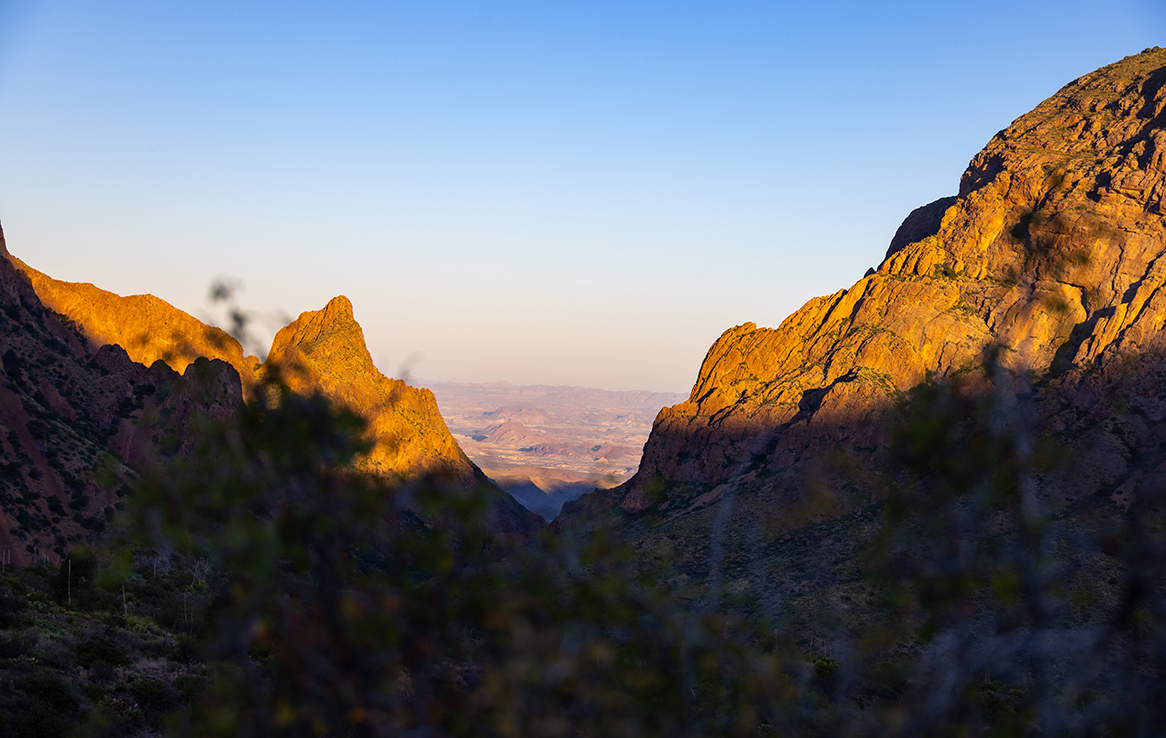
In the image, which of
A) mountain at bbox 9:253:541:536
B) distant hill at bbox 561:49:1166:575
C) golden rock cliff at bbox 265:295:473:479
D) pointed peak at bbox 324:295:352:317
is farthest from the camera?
pointed peak at bbox 324:295:352:317

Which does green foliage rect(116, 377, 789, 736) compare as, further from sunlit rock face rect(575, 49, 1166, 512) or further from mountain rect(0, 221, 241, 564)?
sunlit rock face rect(575, 49, 1166, 512)

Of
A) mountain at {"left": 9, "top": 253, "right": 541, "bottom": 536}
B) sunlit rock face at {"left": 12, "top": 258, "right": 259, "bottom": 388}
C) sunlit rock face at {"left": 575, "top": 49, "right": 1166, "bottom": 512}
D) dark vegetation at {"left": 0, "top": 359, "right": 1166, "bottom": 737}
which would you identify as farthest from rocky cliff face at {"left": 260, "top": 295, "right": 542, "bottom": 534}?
dark vegetation at {"left": 0, "top": 359, "right": 1166, "bottom": 737}

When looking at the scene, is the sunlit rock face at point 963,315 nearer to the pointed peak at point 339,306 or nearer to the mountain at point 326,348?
the mountain at point 326,348

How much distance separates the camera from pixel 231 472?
19.5ft

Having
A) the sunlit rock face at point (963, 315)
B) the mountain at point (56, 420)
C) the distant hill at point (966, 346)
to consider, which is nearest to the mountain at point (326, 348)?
the mountain at point (56, 420)

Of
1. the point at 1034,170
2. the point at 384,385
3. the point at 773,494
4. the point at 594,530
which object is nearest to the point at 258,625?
the point at 594,530

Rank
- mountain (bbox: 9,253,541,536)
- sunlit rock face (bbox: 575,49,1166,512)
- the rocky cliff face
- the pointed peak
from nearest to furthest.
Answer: sunlit rock face (bbox: 575,49,1166,512) → mountain (bbox: 9,253,541,536) → the rocky cliff face → the pointed peak

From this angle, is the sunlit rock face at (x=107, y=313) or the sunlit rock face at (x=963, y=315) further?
the sunlit rock face at (x=107, y=313)

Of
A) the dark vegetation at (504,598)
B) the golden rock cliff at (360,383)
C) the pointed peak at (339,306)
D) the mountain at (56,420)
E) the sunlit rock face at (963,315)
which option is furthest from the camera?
the pointed peak at (339,306)

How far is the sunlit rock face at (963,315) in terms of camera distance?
261ft

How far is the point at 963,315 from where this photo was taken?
9406 cm

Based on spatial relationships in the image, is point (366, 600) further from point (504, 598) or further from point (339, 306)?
point (339, 306)

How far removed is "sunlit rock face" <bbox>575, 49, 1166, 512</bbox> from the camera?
7969 centimetres

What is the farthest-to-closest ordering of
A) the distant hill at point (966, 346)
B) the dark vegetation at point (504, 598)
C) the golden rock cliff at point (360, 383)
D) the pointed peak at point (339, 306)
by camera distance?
1. the pointed peak at point (339, 306)
2. the golden rock cliff at point (360, 383)
3. the distant hill at point (966, 346)
4. the dark vegetation at point (504, 598)
